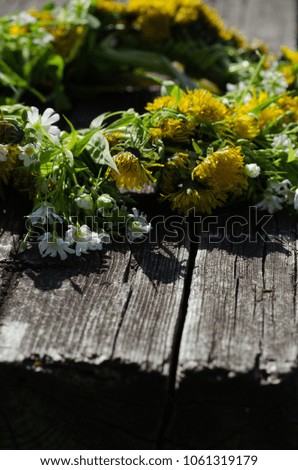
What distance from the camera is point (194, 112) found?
2322mm

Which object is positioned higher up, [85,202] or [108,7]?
[108,7]

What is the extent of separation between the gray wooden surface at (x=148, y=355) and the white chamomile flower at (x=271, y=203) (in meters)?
0.28

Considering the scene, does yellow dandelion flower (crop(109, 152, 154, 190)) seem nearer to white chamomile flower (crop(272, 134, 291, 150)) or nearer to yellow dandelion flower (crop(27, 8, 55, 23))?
white chamomile flower (crop(272, 134, 291, 150))

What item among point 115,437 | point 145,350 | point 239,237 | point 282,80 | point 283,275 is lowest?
point 115,437

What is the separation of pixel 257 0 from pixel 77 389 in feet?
10.9

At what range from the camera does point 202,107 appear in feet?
7.61

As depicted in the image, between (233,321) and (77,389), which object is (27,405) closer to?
(77,389)

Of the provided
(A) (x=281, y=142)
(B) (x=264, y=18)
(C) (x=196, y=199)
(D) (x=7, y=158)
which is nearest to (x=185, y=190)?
(C) (x=196, y=199)

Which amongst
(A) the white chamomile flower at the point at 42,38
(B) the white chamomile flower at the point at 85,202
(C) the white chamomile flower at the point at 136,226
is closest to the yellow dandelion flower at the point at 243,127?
(C) the white chamomile flower at the point at 136,226

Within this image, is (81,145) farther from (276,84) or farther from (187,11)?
(187,11)

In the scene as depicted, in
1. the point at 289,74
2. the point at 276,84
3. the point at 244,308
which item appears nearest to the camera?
the point at 244,308

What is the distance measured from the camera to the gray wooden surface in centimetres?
172

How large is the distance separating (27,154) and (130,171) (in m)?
0.31

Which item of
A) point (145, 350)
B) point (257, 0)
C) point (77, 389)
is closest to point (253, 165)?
point (145, 350)
